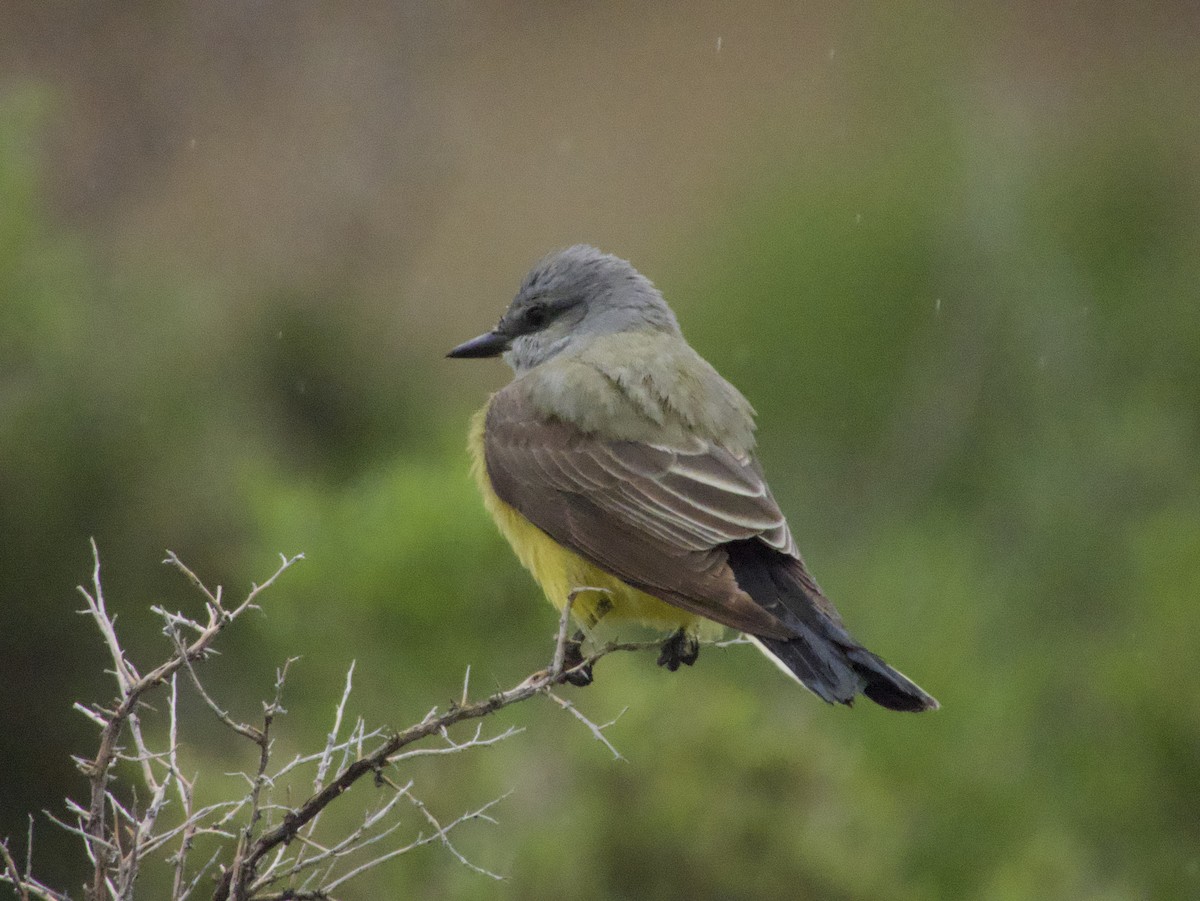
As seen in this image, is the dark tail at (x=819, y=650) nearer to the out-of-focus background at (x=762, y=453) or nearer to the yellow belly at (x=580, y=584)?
the yellow belly at (x=580, y=584)

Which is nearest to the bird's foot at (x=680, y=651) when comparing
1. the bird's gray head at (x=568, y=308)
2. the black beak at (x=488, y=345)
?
the bird's gray head at (x=568, y=308)

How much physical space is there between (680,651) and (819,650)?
560 mm

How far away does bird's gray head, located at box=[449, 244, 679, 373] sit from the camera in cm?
405

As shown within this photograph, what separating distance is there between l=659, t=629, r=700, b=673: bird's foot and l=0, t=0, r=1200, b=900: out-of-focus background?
34.8 inches

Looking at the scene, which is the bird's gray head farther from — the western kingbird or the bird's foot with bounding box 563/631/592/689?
the bird's foot with bounding box 563/631/592/689

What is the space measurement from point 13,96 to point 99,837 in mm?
4943

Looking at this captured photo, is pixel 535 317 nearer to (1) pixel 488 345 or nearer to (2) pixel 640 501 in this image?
(1) pixel 488 345

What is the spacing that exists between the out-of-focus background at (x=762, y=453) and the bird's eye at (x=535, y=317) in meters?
0.91

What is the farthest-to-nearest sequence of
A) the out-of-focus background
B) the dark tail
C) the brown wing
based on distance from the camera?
1. the out-of-focus background
2. the brown wing
3. the dark tail

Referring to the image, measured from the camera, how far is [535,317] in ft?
13.5

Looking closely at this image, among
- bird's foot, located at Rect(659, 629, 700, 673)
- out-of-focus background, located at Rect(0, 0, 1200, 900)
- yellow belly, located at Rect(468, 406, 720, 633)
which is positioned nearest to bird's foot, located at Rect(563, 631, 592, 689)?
yellow belly, located at Rect(468, 406, 720, 633)

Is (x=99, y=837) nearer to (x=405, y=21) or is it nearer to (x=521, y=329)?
(x=521, y=329)

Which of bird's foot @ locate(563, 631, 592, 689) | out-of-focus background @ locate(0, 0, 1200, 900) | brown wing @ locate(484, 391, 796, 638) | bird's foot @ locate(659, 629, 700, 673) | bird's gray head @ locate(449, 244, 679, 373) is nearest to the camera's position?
bird's foot @ locate(563, 631, 592, 689)

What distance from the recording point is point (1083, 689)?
5.93 meters
